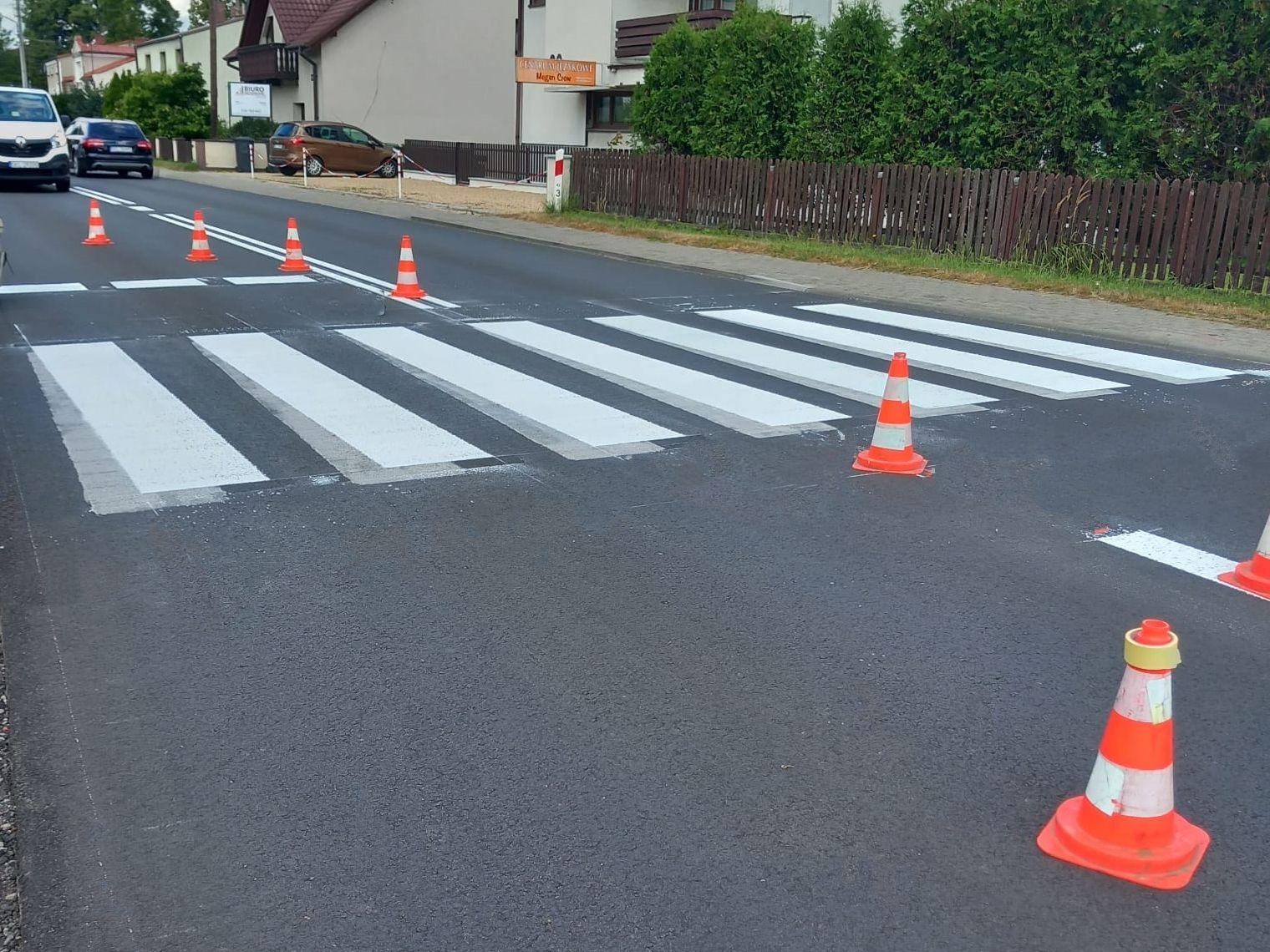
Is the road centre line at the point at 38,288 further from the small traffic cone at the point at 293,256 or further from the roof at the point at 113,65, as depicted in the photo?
the roof at the point at 113,65

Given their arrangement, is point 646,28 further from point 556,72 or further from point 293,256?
point 293,256

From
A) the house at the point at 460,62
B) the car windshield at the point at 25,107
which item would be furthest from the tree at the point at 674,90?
the car windshield at the point at 25,107

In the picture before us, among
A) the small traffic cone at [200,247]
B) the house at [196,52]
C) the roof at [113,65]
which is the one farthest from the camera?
the roof at [113,65]

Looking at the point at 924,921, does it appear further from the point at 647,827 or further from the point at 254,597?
the point at 254,597

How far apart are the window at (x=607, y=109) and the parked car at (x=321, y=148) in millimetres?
8042

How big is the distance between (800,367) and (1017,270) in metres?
7.85

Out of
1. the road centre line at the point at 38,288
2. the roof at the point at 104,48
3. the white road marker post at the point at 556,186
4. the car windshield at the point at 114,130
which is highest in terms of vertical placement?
the roof at the point at 104,48

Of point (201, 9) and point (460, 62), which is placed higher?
point (201, 9)

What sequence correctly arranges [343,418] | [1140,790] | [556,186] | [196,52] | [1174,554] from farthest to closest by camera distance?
[196,52]
[556,186]
[343,418]
[1174,554]
[1140,790]

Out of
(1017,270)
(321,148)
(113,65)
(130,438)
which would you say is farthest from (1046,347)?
(113,65)

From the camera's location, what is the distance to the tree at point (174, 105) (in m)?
53.8

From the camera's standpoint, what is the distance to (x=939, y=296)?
14.6m

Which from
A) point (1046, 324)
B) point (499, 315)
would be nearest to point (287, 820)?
point (499, 315)

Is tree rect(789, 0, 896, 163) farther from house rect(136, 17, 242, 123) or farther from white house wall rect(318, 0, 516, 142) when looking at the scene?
house rect(136, 17, 242, 123)
